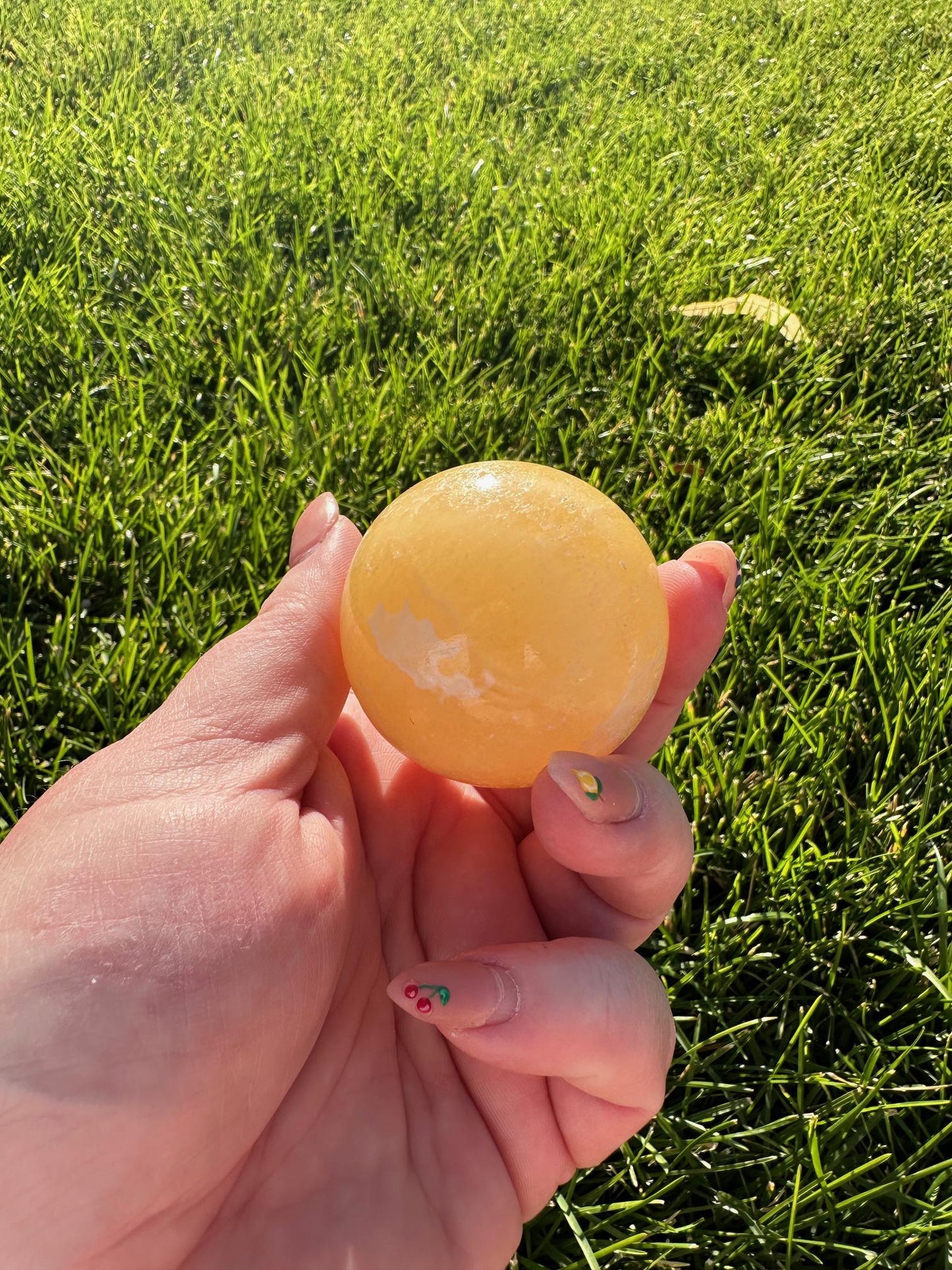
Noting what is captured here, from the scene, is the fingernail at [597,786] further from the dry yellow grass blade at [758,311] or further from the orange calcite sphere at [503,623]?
the dry yellow grass blade at [758,311]

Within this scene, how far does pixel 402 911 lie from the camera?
1598mm

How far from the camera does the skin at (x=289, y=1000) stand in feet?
4.02

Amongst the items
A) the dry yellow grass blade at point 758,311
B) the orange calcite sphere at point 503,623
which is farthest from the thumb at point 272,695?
the dry yellow grass blade at point 758,311

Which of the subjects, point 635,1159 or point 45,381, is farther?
point 45,381

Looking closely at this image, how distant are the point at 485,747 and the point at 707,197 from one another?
2623mm

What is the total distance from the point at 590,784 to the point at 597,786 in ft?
0.03

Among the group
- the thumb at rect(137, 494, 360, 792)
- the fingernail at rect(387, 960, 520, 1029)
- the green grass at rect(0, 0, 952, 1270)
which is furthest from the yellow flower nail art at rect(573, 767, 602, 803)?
the green grass at rect(0, 0, 952, 1270)

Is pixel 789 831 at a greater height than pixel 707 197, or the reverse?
pixel 707 197

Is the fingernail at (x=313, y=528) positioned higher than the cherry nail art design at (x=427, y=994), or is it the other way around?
the fingernail at (x=313, y=528)

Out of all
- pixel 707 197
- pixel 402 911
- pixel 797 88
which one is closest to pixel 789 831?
pixel 402 911

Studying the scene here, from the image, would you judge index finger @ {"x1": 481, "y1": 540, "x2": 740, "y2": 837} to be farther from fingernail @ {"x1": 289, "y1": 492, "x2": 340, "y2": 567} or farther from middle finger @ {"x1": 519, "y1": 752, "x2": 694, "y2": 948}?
fingernail @ {"x1": 289, "y1": 492, "x2": 340, "y2": 567}

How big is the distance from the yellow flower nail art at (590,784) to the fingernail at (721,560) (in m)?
0.48

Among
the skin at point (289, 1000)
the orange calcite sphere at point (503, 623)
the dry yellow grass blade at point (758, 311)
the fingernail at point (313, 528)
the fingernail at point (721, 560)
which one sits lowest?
the skin at point (289, 1000)

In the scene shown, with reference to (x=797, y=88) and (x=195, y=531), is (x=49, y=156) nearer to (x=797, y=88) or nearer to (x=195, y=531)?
(x=195, y=531)
